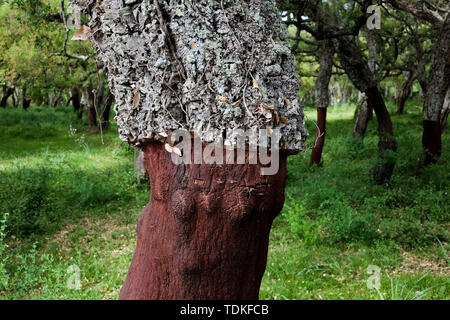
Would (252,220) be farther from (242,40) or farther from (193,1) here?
(193,1)

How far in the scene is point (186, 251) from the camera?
1636 mm

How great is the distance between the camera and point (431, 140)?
23.6 feet

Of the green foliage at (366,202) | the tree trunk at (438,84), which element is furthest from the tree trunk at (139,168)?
the tree trunk at (438,84)

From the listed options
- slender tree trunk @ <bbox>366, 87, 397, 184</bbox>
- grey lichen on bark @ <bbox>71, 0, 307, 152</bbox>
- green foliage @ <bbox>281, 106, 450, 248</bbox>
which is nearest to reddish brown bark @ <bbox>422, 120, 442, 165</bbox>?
green foliage @ <bbox>281, 106, 450, 248</bbox>

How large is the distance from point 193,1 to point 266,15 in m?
0.31

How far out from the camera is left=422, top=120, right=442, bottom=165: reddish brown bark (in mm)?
6973

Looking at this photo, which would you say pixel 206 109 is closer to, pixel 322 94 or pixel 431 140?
pixel 431 140

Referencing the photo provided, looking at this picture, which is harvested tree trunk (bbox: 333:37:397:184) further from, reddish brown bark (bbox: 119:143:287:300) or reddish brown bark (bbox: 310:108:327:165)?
reddish brown bark (bbox: 119:143:287:300)

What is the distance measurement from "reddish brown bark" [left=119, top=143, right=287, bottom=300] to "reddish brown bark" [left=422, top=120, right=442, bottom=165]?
6370 millimetres

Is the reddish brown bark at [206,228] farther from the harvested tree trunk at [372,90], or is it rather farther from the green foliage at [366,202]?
the harvested tree trunk at [372,90]

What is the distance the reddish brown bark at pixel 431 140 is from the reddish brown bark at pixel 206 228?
6.37 m

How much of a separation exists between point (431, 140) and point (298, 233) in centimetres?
369

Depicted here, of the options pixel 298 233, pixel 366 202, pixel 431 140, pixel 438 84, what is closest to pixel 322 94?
pixel 431 140

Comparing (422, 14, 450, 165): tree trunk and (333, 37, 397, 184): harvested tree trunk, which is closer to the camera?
(422, 14, 450, 165): tree trunk
